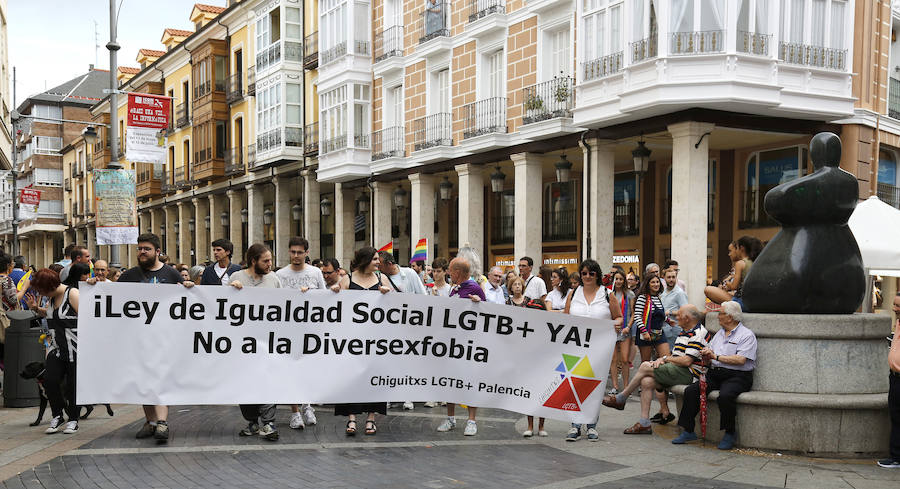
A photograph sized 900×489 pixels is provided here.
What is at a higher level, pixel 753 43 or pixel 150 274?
pixel 753 43

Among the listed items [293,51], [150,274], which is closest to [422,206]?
[293,51]

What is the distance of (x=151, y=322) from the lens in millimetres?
8281

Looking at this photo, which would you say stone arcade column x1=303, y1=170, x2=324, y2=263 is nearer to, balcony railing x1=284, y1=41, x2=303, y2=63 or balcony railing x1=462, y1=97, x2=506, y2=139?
balcony railing x1=284, y1=41, x2=303, y2=63

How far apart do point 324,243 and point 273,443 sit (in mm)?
29793

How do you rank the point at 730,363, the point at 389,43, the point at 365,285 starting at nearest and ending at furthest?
the point at 730,363 → the point at 365,285 → the point at 389,43

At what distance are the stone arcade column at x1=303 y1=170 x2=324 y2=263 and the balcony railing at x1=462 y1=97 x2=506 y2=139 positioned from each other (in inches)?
424

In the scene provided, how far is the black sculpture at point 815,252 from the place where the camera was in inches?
322

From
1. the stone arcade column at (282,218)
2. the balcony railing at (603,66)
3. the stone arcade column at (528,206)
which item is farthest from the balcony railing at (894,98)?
the stone arcade column at (282,218)

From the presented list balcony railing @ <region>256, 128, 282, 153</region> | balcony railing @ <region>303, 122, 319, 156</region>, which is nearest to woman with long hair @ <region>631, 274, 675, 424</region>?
balcony railing @ <region>303, 122, 319, 156</region>

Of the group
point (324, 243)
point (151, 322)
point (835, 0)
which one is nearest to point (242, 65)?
point (324, 243)

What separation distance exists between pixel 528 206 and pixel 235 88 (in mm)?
22393

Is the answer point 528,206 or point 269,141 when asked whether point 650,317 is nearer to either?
point 528,206

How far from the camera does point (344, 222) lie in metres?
33.1

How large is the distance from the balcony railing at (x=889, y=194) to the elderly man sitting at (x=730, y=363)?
54.9ft
